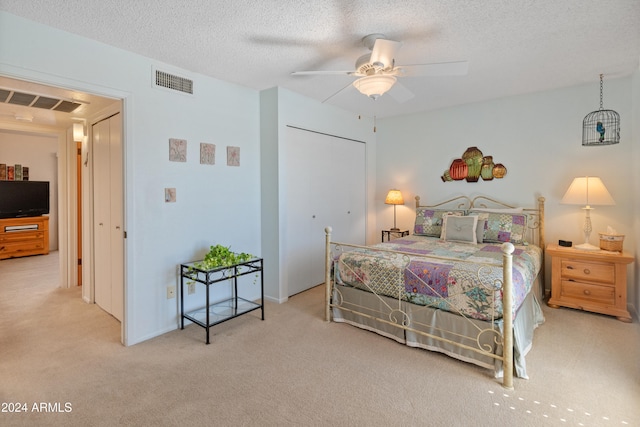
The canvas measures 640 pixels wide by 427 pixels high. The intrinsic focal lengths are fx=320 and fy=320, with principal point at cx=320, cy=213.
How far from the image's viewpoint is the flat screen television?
20.6 ft

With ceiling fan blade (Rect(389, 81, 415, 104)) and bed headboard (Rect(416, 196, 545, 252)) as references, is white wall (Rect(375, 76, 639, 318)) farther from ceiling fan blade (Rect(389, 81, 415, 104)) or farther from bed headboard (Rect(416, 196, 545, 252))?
ceiling fan blade (Rect(389, 81, 415, 104))

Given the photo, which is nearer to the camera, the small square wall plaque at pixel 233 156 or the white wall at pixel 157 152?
the white wall at pixel 157 152

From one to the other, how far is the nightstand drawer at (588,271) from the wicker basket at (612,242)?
7.7 inches

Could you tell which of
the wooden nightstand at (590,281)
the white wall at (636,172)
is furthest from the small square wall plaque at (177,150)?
the white wall at (636,172)

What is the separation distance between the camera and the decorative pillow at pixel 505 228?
3805 millimetres

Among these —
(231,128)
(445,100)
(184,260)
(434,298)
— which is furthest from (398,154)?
(184,260)

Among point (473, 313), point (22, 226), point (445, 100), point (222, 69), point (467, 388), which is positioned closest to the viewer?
point (467, 388)

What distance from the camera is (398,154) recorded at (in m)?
5.29

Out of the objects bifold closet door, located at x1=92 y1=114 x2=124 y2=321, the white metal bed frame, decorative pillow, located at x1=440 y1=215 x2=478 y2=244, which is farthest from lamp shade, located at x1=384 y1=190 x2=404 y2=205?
bifold closet door, located at x1=92 y1=114 x2=124 y2=321

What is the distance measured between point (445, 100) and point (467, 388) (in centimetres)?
355

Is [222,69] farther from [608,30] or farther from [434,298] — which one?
[608,30]

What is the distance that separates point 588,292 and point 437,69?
2964 millimetres

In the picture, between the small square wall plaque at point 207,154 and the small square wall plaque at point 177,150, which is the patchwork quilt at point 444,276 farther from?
the small square wall plaque at point 177,150

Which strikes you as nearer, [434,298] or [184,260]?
[434,298]
